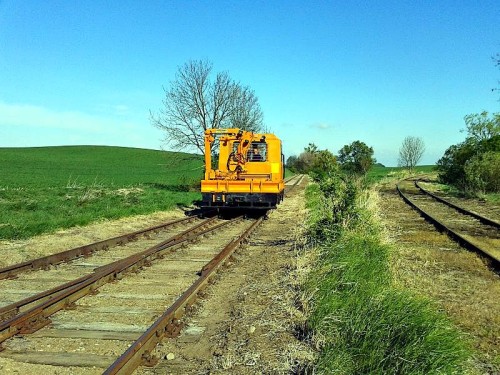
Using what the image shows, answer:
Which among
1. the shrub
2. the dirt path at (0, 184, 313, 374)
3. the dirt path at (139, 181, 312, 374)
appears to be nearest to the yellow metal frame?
the dirt path at (0, 184, 313, 374)

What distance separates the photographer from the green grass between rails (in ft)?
12.9

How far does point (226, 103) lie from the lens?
31375 millimetres

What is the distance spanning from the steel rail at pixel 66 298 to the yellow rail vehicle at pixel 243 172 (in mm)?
7899

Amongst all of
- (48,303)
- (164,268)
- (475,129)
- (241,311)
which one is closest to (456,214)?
(164,268)

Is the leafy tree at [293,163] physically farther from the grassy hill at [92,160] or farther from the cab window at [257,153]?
the cab window at [257,153]

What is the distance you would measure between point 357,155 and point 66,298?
5507 centimetres

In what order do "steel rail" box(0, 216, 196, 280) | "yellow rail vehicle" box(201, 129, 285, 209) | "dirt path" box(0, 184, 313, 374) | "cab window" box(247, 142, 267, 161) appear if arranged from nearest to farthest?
1. "dirt path" box(0, 184, 313, 374)
2. "steel rail" box(0, 216, 196, 280)
3. "yellow rail vehicle" box(201, 129, 285, 209)
4. "cab window" box(247, 142, 267, 161)

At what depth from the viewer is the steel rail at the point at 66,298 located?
5.17 meters

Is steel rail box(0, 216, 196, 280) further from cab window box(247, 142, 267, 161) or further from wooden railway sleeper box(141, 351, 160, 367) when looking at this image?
cab window box(247, 142, 267, 161)

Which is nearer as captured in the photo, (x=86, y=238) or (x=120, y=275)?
(x=120, y=275)

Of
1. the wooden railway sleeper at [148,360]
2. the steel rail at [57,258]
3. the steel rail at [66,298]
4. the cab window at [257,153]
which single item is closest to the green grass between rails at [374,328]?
the wooden railway sleeper at [148,360]

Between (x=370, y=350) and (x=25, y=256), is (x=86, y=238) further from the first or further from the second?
(x=370, y=350)

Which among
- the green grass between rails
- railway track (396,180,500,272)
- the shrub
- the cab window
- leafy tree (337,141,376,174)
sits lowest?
railway track (396,180,500,272)

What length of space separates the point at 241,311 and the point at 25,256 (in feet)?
19.5
